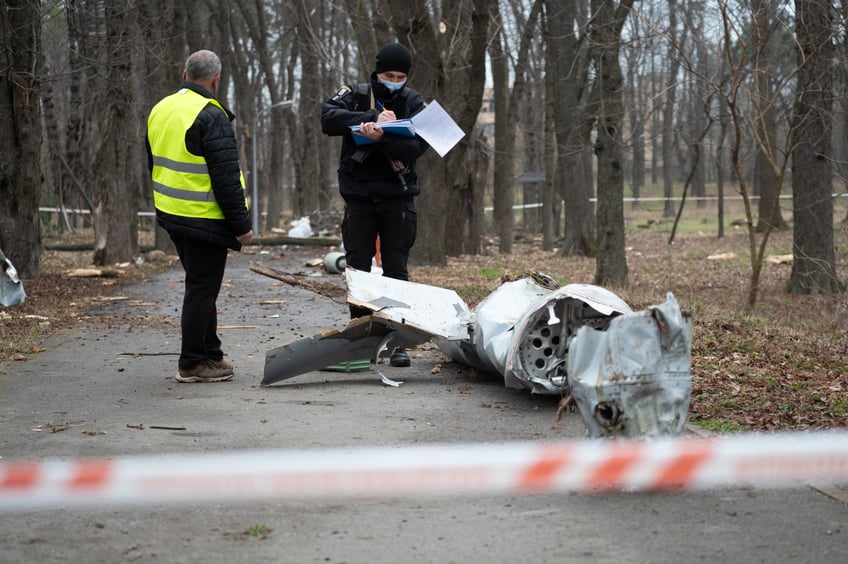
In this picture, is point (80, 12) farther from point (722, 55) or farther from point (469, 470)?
point (469, 470)

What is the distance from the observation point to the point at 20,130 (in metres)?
14.7

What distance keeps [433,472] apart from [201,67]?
4234mm

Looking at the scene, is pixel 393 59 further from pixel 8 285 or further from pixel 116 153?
pixel 116 153

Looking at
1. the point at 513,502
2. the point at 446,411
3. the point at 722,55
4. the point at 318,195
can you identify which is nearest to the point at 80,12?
the point at 722,55

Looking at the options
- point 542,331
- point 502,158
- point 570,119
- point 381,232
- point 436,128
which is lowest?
point 542,331

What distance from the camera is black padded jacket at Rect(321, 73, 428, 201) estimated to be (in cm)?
754

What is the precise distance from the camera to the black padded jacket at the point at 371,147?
7.54m

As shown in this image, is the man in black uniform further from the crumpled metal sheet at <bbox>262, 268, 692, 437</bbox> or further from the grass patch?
the grass patch

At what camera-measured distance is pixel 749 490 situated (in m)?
4.50

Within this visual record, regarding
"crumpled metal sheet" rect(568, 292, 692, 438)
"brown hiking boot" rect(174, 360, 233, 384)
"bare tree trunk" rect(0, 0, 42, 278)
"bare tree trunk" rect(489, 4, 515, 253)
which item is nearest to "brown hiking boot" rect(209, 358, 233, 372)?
"brown hiking boot" rect(174, 360, 233, 384)

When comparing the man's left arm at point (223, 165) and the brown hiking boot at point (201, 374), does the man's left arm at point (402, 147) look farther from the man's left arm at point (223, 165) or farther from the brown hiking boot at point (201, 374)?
the brown hiking boot at point (201, 374)

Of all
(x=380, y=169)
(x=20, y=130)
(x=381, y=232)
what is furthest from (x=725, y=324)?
(x=20, y=130)

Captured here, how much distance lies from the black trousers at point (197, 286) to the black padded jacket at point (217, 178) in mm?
112

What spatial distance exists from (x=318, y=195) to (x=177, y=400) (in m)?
35.8
